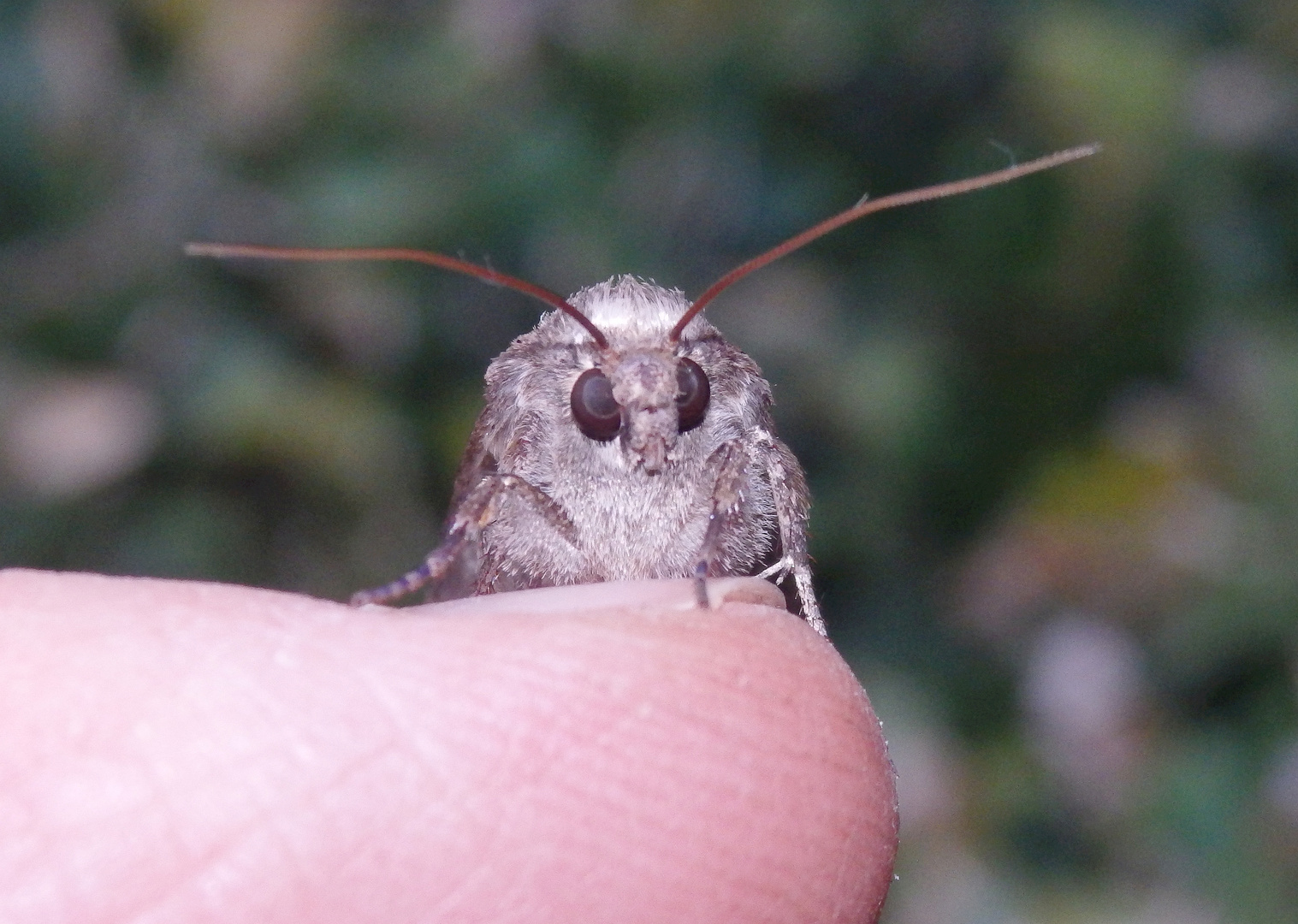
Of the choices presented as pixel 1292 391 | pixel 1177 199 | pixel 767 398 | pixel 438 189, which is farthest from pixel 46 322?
pixel 1292 391

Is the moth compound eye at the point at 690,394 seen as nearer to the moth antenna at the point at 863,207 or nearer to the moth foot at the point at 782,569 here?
the moth antenna at the point at 863,207

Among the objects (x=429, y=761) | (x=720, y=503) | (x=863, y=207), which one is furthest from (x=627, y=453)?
(x=429, y=761)

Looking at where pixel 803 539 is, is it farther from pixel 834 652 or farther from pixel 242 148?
pixel 242 148

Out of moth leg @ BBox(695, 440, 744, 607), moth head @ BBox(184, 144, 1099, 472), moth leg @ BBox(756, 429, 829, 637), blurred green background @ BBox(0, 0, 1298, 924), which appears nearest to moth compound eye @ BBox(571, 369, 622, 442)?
moth head @ BBox(184, 144, 1099, 472)

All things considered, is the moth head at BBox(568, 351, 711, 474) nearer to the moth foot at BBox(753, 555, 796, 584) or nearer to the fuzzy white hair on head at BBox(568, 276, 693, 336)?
the fuzzy white hair on head at BBox(568, 276, 693, 336)

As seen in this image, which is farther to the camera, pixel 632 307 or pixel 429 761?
pixel 632 307

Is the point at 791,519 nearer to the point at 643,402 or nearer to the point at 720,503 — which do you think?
the point at 720,503
